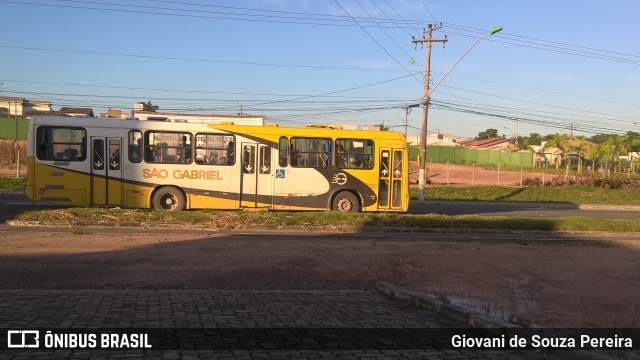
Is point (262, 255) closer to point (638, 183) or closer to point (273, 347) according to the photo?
point (273, 347)

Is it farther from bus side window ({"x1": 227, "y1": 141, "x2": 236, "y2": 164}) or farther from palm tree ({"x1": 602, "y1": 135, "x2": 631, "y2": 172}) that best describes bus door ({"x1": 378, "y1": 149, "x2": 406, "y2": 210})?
palm tree ({"x1": 602, "y1": 135, "x2": 631, "y2": 172})

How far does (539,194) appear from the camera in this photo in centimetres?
3409

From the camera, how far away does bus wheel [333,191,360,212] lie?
60.1 feet

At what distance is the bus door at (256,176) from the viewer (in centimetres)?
1759

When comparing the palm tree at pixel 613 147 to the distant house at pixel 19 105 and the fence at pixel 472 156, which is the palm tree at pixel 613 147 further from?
the distant house at pixel 19 105

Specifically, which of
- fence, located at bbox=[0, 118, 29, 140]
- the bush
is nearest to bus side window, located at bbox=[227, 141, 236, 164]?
the bush

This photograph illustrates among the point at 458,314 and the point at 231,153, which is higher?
the point at 231,153

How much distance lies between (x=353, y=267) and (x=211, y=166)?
876 cm

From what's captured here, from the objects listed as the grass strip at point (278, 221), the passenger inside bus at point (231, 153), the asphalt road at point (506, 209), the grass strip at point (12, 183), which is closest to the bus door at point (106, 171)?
the grass strip at point (278, 221)

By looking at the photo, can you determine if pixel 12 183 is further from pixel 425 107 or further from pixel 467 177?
pixel 467 177

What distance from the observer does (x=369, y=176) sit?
1830 centimetres

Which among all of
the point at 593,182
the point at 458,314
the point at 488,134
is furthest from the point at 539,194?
the point at 488,134

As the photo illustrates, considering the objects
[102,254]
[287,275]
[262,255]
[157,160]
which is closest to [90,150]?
[157,160]

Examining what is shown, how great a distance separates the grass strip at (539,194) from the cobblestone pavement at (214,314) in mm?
24539
